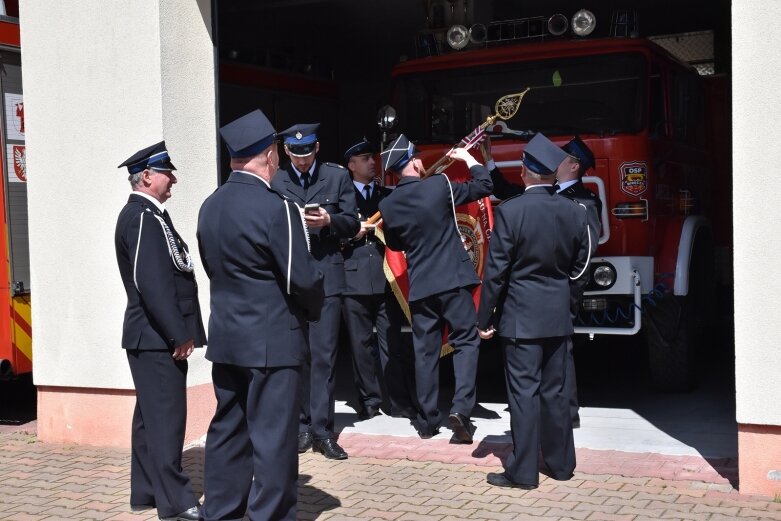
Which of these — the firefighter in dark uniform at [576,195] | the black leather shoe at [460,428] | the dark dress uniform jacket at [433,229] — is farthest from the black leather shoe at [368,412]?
the firefighter in dark uniform at [576,195]

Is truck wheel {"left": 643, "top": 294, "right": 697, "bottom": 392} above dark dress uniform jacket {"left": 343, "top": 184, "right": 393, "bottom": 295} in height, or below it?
below

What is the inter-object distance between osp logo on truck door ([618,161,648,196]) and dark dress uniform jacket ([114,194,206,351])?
376 cm

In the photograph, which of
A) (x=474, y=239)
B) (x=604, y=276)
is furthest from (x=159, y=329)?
(x=604, y=276)

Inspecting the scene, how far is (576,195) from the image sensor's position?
23.6 ft

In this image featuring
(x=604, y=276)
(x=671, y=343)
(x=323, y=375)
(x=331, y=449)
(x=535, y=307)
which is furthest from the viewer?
(x=671, y=343)

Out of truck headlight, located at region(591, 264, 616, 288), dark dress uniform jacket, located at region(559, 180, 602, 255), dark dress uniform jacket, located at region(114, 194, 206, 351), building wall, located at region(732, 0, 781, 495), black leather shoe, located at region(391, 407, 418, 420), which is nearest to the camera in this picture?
dark dress uniform jacket, located at region(114, 194, 206, 351)

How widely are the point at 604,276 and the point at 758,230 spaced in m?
2.38

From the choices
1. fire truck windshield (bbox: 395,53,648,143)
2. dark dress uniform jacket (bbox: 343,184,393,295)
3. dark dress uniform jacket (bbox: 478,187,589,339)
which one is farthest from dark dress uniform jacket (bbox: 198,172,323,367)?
fire truck windshield (bbox: 395,53,648,143)

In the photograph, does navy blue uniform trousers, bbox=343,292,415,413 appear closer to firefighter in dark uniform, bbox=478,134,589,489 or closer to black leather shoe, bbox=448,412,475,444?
black leather shoe, bbox=448,412,475,444

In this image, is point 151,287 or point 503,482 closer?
point 151,287

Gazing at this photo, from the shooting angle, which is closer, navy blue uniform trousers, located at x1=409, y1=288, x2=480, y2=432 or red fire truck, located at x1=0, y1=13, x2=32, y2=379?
navy blue uniform trousers, located at x1=409, y1=288, x2=480, y2=432

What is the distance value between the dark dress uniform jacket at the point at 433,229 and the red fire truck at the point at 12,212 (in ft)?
9.73

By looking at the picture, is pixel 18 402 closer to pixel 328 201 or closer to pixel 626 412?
pixel 328 201

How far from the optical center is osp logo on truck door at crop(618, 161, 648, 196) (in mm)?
8062
